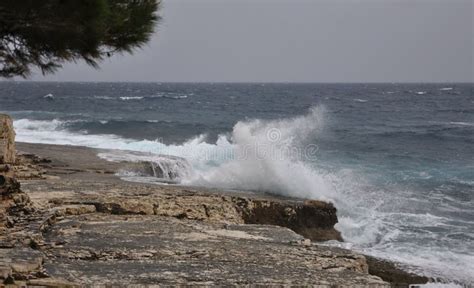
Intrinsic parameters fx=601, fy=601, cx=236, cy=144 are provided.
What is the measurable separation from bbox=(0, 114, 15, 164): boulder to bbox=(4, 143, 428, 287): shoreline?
60cm

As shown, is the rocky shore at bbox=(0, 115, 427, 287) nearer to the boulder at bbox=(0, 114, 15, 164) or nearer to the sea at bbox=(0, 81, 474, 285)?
the boulder at bbox=(0, 114, 15, 164)

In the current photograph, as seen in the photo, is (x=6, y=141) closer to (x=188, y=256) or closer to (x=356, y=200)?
(x=188, y=256)

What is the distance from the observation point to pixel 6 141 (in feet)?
19.2

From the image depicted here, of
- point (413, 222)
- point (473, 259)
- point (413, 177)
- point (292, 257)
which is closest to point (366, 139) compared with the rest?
point (413, 177)

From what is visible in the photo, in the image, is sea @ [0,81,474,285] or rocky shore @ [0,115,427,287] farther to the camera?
sea @ [0,81,474,285]

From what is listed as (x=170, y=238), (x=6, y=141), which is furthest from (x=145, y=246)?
(x=6, y=141)

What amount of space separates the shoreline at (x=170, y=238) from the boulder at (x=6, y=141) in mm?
601

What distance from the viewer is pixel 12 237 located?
17.2ft

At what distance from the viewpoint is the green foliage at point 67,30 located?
4.17 metres

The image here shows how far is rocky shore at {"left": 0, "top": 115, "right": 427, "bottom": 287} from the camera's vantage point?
15.8ft

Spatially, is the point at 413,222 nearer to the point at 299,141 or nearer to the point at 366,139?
the point at 299,141

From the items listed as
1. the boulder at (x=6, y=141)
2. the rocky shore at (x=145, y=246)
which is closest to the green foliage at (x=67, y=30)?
the boulder at (x=6, y=141)

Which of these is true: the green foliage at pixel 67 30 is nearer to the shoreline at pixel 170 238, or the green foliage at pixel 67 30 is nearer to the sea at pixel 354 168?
the shoreline at pixel 170 238

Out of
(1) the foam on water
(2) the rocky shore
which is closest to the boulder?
(2) the rocky shore
